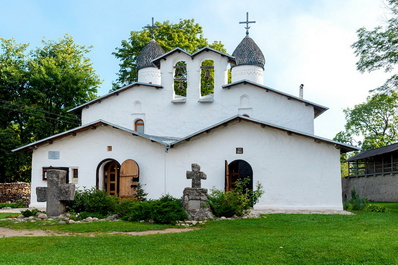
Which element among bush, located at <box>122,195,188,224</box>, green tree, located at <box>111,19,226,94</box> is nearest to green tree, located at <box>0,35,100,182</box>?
green tree, located at <box>111,19,226,94</box>

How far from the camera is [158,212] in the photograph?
11867mm

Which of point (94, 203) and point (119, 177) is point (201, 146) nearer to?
point (119, 177)

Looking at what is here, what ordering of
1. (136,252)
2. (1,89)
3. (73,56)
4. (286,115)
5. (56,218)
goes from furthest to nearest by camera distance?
(73,56) → (1,89) → (286,115) → (56,218) → (136,252)

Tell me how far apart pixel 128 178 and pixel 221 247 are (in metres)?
10.6

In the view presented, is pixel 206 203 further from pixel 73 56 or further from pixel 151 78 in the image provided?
pixel 73 56

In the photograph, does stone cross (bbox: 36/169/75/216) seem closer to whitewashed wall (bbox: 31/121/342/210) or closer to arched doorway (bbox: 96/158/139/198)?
arched doorway (bbox: 96/158/139/198)

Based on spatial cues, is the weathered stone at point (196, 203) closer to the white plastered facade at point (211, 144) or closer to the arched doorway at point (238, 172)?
the arched doorway at point (238, 172)

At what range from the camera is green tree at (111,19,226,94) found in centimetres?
3228

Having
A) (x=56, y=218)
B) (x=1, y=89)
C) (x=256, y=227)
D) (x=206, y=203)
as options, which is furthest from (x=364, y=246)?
(x=1, y=89)

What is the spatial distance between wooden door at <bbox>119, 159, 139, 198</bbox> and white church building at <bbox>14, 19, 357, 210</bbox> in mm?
43

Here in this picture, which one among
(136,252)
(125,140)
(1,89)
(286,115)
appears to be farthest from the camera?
(1,89)

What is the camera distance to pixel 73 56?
3356 cm

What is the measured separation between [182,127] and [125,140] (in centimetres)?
436

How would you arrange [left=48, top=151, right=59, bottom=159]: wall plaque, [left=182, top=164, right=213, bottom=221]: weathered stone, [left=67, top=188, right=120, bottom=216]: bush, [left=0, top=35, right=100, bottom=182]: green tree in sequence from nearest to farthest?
[left=182, top=164, right=213, bottom=221]: weathered stone < [left=67, top=188, right=120, bottom=216]: bush < [left=48, top=151, right=59, bottom=159]: wall plaque < [left=0, top=35, right=100, bottom=182]: green tree
